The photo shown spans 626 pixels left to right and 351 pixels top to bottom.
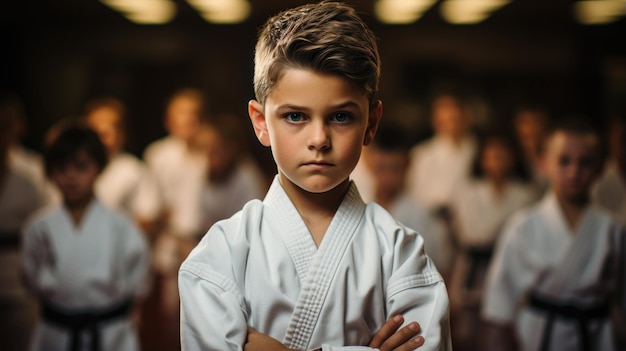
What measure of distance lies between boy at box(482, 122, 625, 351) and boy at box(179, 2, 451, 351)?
1.74 meters

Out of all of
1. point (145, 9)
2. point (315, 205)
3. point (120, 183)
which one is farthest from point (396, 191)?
point (145, 9)

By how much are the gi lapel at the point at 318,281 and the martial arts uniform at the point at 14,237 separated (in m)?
3.50

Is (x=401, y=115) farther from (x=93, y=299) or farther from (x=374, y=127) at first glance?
(x=374, y=127)

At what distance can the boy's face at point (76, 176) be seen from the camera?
9.86 ft

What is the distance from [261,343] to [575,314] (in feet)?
6.77

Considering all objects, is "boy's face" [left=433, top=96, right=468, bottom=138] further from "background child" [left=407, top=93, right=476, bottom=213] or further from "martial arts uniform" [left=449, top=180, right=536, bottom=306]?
"martial arts uniform" [left=449, top=180, right=536, bottom=306]

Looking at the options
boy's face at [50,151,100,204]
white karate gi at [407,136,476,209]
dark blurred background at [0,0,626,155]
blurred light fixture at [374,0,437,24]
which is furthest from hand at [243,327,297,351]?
dark blurred background at [0,0,626,155]

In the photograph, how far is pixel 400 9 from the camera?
706 centimetres

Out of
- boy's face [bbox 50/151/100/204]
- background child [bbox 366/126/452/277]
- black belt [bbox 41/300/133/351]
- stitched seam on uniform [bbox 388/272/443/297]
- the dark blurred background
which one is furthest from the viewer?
the dark blurred background

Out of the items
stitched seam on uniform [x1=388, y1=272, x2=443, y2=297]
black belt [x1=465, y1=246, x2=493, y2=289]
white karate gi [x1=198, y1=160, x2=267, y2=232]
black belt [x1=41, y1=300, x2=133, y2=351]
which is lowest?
black belt [x1=465, y1=246, x2=493, y2=289]

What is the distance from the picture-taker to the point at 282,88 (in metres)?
1.43

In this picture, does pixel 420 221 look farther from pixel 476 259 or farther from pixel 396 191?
pixel 476 259

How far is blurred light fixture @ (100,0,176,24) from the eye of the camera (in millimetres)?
7227

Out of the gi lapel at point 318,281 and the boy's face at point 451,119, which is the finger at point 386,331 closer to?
the gi lapel at point 318,281
